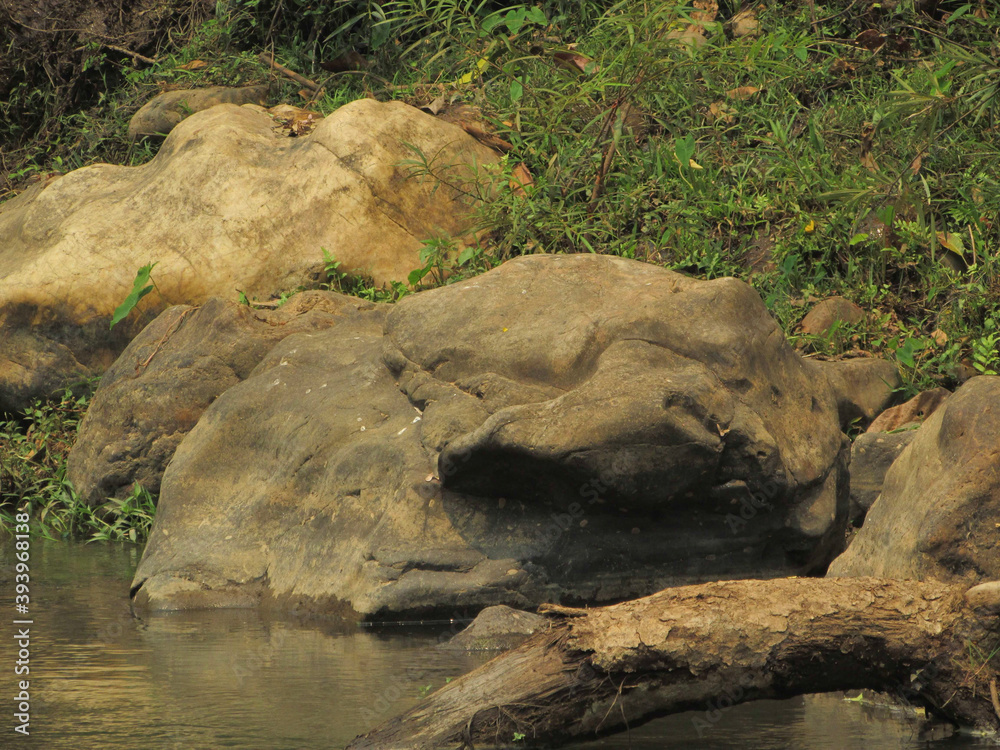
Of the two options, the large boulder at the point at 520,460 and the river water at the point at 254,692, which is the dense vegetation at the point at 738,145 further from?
the river water at the point at 254,692

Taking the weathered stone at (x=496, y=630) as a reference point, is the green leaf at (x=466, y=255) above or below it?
below

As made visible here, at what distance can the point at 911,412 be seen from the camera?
20.4ft

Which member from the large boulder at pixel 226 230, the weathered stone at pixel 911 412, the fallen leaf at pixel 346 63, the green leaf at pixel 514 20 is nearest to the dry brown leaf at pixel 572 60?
the green leaf at pixel 514 20

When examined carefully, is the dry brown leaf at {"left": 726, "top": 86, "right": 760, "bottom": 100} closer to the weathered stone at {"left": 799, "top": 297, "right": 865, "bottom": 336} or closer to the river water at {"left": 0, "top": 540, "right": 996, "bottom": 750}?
the weathered stone at {"left": 799, "top": 297, "right": 865, "bottom": 336}

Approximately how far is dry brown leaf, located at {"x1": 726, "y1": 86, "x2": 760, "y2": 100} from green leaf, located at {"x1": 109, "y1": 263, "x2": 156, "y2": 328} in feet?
13.5

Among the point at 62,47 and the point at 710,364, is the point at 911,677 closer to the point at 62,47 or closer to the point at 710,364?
the point at 710,364

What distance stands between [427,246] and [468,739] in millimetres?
5048

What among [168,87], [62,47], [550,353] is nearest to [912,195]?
[550,353]

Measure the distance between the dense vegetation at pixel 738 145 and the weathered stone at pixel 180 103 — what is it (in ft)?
0.83

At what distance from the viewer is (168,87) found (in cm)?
1043

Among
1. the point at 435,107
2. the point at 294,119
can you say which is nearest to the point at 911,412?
the point at 435,107

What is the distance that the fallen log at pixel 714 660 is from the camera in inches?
125

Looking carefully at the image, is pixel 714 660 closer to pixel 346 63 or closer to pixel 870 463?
pixel 870 463

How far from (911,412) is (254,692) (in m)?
3.74
